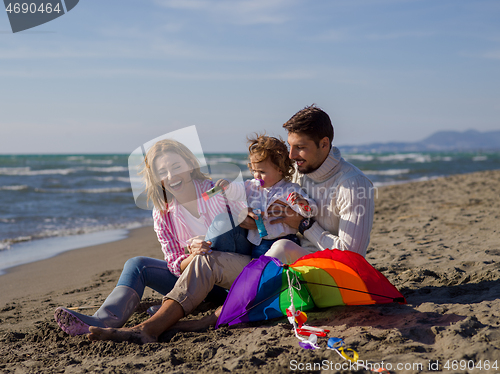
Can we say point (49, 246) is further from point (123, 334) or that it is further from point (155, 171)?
point (123, 334)

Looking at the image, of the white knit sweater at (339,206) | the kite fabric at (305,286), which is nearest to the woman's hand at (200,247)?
the kite fabric at (305,286)

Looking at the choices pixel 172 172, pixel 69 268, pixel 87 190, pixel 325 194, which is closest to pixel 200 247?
pixel 172 172

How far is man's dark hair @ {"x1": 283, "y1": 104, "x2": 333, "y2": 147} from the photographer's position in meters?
2.75

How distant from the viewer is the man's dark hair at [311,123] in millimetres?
2750

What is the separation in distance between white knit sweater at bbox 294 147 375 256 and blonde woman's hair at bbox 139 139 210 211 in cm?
93

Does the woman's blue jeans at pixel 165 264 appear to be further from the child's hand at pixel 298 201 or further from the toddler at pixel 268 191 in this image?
the child's hand at pixel 298 201

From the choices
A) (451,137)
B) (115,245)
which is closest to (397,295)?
(115,245)

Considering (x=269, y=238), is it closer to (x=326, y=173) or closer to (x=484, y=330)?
(x=326, y=173)

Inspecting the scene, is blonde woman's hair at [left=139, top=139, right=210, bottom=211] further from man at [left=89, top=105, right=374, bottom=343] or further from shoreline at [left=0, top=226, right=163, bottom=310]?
shoreline at [left=0, top=226, right=163, bottom=310]

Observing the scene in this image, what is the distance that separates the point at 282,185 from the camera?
298cm

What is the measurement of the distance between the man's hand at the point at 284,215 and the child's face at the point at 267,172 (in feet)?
0.73

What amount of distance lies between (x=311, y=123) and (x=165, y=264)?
1.41 meters

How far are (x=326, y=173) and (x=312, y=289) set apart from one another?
2.57 ft

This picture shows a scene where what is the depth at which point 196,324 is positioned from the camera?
2.67 metres
